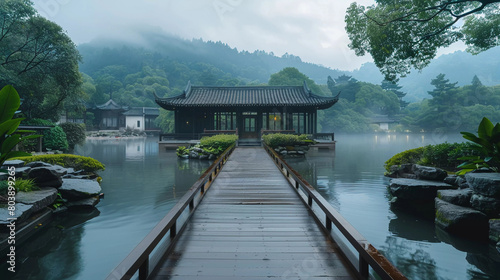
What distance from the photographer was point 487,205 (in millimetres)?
5840

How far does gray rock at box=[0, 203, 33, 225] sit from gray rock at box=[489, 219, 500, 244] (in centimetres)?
873

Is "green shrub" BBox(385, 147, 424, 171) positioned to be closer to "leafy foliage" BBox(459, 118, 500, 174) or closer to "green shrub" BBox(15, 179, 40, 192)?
"leafy foliage" BBox(459, 118, 500, 174)

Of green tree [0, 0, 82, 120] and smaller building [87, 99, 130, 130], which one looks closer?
green tree [0, 0, 82, 120]

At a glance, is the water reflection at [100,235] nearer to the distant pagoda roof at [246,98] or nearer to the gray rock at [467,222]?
the gray rock at [467,222]

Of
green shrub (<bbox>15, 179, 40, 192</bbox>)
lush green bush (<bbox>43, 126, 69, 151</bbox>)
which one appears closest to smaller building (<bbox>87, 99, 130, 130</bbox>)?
lush green bush (<bbox>43, 126, 69, 151</bbox>)

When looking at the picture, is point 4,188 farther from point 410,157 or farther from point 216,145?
point 216,145

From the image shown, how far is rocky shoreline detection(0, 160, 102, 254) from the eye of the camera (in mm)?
5227

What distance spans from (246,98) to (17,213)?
2460cm

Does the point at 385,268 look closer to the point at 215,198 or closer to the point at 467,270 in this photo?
the point at 467,270

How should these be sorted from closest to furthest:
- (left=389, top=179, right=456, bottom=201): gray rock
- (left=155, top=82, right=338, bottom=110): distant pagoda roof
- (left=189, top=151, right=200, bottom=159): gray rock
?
1. (left=389, top=179, right=456, bottom=201): gray rock
2. (left=189, top=151, right=200, bottom=159): gray rock
3. (left=155, top=82, right=338, bottom=110): distant pagoda roof

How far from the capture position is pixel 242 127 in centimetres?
2792

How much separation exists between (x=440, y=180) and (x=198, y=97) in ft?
76.1

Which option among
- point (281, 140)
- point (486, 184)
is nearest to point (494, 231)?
point (486, 184)

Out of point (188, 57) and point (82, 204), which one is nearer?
point (82, 204)
